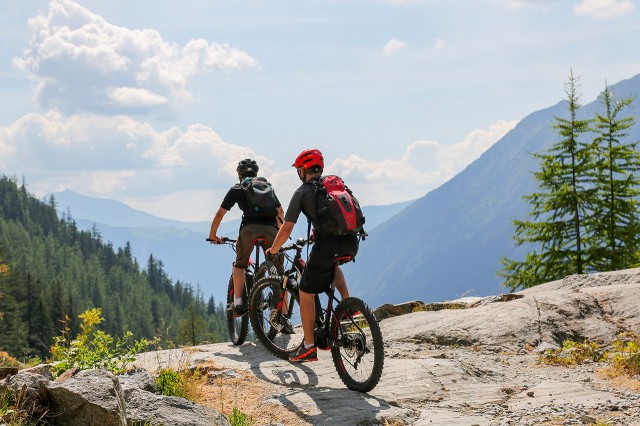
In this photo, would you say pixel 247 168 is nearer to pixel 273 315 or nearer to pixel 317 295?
pixel 273 315

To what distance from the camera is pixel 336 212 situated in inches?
311

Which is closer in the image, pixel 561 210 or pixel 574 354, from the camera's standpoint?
pixel 574 354

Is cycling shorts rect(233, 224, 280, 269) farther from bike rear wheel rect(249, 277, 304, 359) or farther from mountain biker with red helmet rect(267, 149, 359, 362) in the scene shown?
mountain biker with red helmet rect(267, 149, 359, 362)

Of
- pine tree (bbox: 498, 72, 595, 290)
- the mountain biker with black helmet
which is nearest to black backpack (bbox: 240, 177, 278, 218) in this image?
the mountain biker with black helmet

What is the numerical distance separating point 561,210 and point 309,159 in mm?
22193

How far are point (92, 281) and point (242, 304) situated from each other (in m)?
194

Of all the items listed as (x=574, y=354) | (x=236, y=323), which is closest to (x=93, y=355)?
(x=236, y=323)

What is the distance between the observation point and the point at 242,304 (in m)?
11.4

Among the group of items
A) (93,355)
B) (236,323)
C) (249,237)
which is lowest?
(236,323)

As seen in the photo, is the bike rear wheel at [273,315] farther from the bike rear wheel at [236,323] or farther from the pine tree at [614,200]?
the pine tree at [614,200]

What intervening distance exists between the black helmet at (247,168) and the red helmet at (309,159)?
3.07m

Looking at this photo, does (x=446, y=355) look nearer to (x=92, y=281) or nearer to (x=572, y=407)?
(x=572, y=407)

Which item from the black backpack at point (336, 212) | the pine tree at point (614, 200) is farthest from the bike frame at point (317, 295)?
the pine tree at point (614, 200)

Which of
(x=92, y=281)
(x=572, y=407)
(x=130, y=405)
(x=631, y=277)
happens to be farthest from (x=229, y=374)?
(x=92, y=281)
